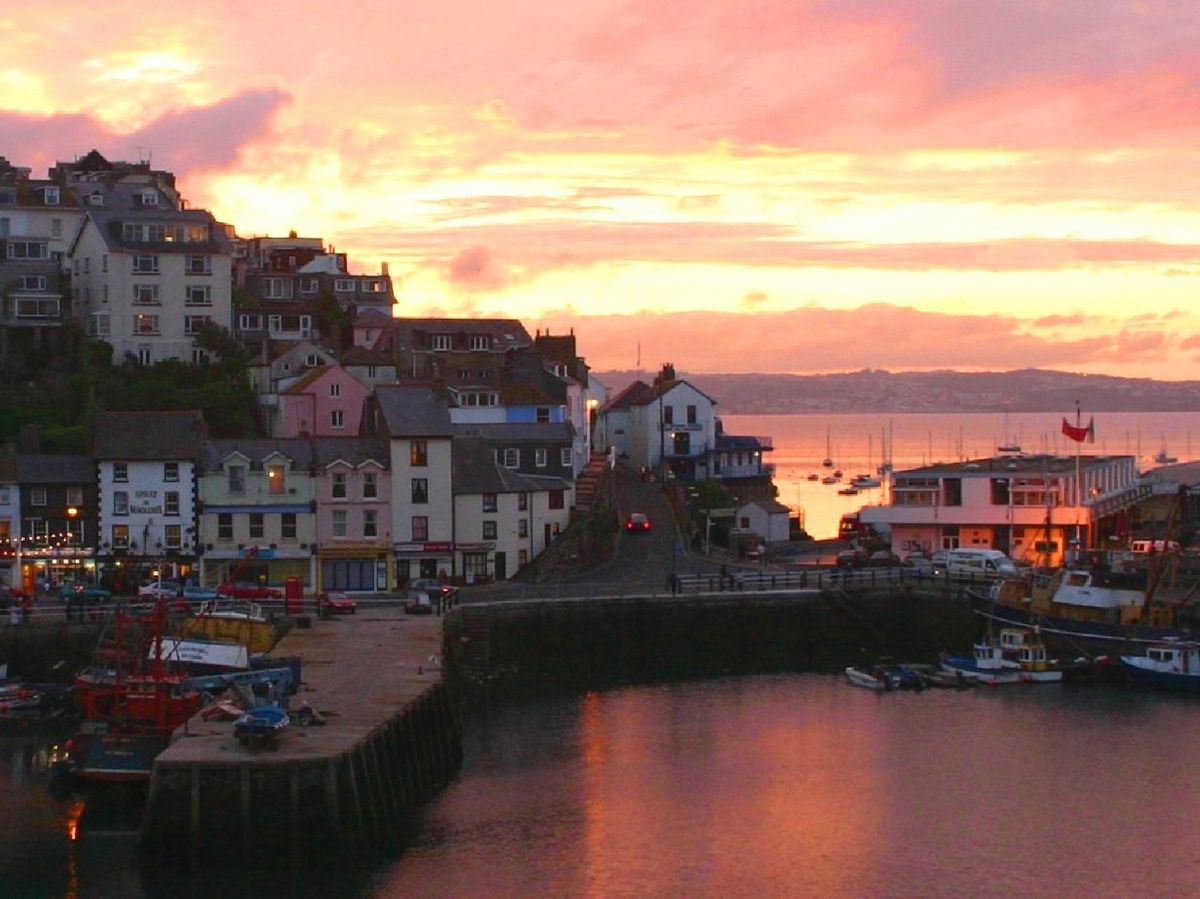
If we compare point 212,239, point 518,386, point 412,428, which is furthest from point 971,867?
point 212,239

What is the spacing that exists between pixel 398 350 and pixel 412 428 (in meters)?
26.3

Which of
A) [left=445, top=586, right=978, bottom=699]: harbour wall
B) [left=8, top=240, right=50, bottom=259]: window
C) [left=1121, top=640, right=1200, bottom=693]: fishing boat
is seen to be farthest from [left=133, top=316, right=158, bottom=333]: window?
[left=1121, top=640, right=1200, bottom=693]: fishing boat

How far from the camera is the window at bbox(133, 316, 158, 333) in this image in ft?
283

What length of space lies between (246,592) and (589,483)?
917 inches

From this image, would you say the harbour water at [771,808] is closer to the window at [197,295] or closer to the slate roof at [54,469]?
the slate roof at [54,469]

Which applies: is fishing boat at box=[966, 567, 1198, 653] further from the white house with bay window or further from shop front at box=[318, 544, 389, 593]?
the white house with bay window

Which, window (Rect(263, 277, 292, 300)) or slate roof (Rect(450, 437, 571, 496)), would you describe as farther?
window (Rect(263, 277, 292, 300))

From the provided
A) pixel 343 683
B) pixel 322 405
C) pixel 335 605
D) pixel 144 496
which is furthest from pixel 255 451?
pixel 343 683

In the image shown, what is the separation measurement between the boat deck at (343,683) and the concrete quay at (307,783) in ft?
0.18

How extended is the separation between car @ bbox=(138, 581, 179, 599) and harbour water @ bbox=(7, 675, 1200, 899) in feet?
36.2

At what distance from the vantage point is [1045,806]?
44625mm

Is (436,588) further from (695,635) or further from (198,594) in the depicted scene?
(695,635)

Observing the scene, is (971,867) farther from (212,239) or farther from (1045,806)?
(212,239)

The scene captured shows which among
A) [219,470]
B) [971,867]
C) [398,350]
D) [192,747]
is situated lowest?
[971,867]
